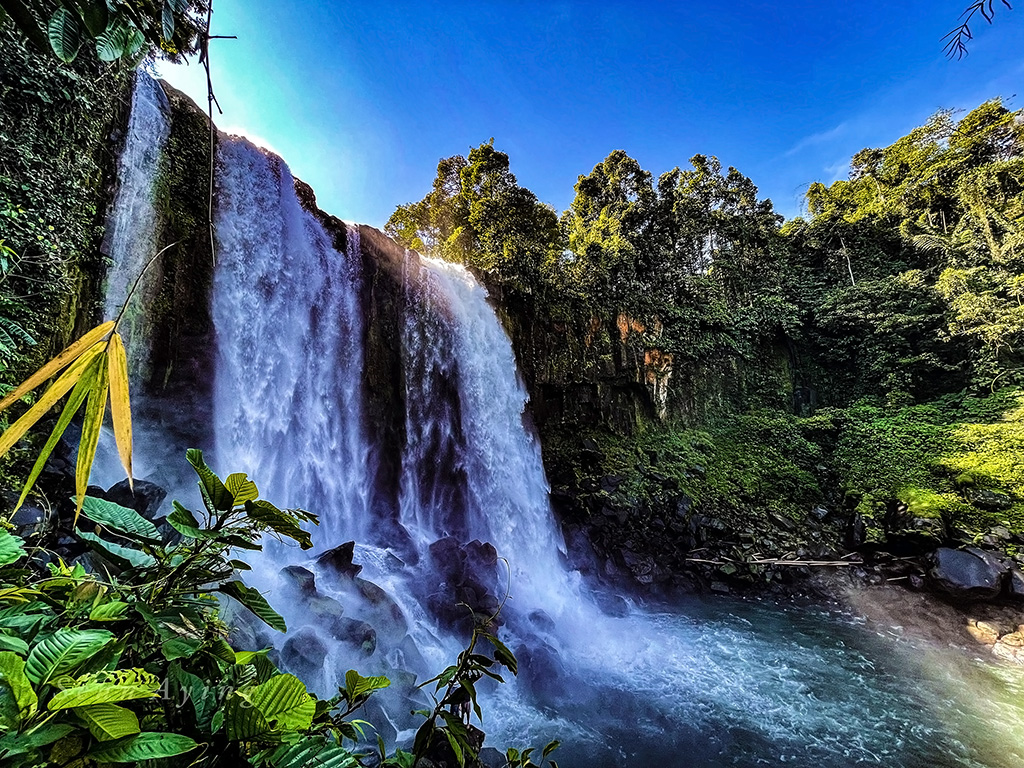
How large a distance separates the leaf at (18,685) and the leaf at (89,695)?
0.11 ft

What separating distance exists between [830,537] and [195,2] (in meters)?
14.6

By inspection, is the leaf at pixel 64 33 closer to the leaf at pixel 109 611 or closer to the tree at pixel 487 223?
the leaf at pixel 109 611

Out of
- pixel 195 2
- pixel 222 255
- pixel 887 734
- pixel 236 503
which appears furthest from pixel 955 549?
pixel 222 255

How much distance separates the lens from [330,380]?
9.13 metres

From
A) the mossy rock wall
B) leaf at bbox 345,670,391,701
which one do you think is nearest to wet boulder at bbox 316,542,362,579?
the mossy rock wall

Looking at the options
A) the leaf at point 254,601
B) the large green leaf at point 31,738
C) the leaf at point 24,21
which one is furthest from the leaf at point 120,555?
the leaf at point 24,21

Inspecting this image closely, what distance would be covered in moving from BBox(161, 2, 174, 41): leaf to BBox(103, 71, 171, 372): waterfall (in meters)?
6.48

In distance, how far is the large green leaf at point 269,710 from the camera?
1.11 metres

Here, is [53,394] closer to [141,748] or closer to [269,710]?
[141,748]

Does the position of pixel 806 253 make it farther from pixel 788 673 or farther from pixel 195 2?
pixel 195 2

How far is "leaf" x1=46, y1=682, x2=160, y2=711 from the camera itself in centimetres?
91

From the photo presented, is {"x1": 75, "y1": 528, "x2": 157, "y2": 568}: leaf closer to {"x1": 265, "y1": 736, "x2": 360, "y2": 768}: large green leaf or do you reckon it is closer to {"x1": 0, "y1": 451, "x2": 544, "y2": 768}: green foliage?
A: {"x1": 0, "y1": 451, "x2": 544, "y2": 768}: green foliage

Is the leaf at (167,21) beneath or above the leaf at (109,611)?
above

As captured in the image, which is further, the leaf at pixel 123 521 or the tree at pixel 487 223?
the tree at pixel 487 223
